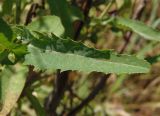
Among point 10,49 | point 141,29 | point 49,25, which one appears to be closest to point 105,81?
point 141,29

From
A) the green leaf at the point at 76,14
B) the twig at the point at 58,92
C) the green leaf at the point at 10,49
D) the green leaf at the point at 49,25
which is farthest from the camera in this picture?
the twig at the point at 58,92

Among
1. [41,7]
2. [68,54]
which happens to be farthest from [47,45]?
[41,7]

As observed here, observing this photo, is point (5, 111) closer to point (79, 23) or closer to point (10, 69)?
point (10, 69)

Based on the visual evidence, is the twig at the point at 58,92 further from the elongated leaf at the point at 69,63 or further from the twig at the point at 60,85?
the elongated leaf at the point at 69,63

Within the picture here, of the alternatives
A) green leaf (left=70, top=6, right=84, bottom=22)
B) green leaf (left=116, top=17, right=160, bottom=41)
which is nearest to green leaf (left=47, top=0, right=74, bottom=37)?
green leaf (left=70, top=6, right=84, bottom=22)

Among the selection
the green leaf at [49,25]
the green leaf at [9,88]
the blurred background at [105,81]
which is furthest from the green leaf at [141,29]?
the green leaf at [9,88]
